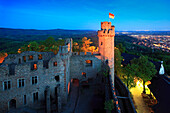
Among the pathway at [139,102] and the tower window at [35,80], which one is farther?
the pathway at [139,102]

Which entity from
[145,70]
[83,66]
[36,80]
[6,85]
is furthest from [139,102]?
[6,85]

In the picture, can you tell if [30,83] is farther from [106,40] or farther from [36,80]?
[106,40]

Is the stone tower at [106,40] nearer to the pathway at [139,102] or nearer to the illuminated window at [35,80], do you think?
the pathway at [139,102]

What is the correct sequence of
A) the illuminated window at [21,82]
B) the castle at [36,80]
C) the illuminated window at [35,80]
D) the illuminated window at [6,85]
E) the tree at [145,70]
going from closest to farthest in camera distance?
the illuminated window at [6,85], the castle at [36,80], the illuminated window at [21,82], the illuminated window at [35,80], the tree at [145,70]

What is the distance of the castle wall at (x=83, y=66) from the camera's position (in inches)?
955

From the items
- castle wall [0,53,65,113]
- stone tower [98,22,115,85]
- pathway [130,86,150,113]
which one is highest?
stone tower [98,22,115,85]

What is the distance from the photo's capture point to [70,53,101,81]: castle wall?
2427 centimetres

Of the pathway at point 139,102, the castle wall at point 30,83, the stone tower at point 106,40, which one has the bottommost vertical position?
the pathway at point 139,102

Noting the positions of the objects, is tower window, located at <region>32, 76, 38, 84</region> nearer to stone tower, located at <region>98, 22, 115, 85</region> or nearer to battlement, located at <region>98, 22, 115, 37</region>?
stone tower, located at <region>98, 22, 115, 85</region>

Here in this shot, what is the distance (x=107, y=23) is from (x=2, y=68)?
60.9 ft

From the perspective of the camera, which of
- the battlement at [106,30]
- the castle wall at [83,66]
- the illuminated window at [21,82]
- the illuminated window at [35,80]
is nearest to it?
the illuminated window at [21,82]

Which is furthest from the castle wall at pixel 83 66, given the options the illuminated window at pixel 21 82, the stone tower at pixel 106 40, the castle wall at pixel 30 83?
the illuminated window at pixel 21 82

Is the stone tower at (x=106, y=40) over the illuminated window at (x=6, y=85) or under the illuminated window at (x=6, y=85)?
over

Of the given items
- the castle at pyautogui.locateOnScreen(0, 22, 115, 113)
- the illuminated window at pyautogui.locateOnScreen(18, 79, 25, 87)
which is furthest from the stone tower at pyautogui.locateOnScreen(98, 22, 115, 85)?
the illuminated window at pyautogui.locateOnScreen(18, 79, 25, 87)
